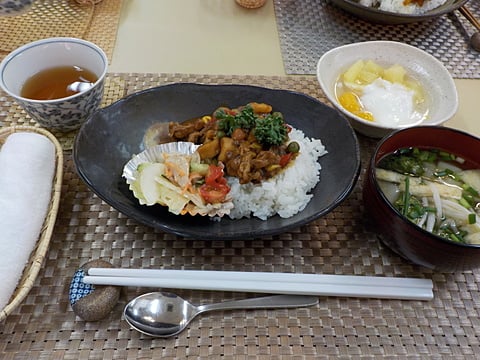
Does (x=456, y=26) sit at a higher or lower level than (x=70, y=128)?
higher

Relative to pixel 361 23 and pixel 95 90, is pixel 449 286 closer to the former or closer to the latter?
pixel 95 90

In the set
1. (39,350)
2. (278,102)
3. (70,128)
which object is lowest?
(39,350)

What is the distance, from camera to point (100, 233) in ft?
4.27

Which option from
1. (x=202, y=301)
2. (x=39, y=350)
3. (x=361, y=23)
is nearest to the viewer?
(x=39, y=350)

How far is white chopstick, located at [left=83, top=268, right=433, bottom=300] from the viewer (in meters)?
1.12

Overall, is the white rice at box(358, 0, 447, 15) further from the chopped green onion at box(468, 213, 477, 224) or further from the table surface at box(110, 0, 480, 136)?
the chopped green onion at box(468, 213, 477, 224)

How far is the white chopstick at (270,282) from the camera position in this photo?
3.69ft

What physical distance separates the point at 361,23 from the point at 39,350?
224 cm

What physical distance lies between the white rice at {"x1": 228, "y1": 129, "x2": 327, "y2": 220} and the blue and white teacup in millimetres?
608

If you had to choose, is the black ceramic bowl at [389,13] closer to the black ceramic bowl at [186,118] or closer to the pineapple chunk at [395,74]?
the pineapple chunk at [395,74]

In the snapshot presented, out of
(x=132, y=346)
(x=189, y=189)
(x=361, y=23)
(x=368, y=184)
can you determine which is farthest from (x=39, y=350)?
(x=361, y=23)

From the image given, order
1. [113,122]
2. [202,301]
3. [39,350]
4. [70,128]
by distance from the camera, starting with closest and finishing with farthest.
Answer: [39,350] < [202,301] < [113,122] < [70,128]

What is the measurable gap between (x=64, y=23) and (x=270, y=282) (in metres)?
1.83

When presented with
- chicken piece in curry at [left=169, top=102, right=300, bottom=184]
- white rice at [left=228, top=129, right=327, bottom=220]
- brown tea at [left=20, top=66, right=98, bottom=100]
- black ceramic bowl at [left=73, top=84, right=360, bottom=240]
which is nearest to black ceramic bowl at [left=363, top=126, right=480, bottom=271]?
black ceramic bowl at [left=73, top=84, right=360, bottom=240]
